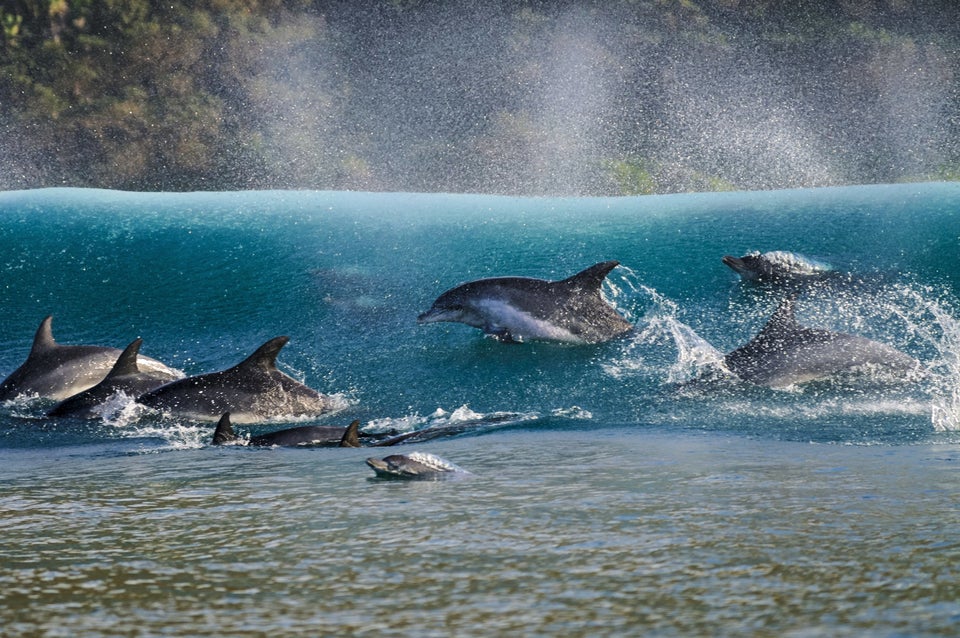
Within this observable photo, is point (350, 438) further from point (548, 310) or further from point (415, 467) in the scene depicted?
point (548, 310)

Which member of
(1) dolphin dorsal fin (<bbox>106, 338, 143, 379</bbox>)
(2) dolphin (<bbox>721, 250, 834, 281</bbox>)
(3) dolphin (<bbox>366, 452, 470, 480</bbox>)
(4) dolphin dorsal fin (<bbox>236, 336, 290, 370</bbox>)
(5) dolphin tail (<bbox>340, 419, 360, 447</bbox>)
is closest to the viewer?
(3) dolphin (<bbox>366, 452, 470, 480</bbox>)

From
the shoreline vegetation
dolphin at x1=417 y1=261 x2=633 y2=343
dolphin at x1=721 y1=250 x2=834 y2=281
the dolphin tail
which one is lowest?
the dolphin tail

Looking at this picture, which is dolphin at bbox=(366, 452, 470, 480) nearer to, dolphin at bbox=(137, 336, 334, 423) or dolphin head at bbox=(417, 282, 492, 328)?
dolphin at bbox=(137, 336, 334, 423)

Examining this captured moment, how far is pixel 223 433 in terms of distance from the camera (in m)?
8.95

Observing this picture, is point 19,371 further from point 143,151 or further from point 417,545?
point 143,151

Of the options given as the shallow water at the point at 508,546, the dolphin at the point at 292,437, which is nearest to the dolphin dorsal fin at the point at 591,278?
the dolphin at the point at 292,437

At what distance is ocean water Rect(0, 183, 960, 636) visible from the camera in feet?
14.3

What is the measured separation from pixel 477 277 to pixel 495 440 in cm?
675

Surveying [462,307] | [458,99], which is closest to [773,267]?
[462,307]

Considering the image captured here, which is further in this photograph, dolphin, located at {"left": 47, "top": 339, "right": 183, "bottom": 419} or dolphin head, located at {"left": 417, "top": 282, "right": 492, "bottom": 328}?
dolphin head, located at {"left": 417, "top": 282, "right": 492, "bottom": 328}

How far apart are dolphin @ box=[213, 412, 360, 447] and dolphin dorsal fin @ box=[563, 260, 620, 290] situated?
3.67 m

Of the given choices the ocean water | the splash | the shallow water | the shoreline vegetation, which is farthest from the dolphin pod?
the shoreline vegetation

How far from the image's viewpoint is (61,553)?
17.3 feet

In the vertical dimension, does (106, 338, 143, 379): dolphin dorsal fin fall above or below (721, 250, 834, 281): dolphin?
below
